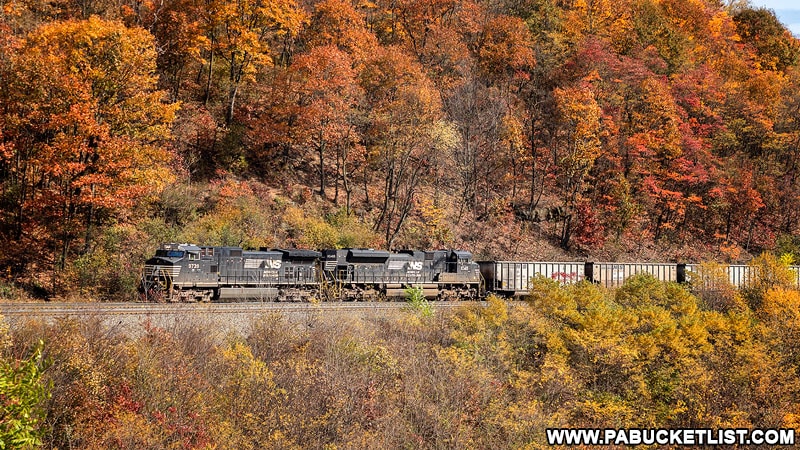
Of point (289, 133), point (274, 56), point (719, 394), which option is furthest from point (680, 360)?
point (274, 56)

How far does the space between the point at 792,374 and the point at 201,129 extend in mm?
31395

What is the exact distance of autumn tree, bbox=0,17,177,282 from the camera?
23500mm

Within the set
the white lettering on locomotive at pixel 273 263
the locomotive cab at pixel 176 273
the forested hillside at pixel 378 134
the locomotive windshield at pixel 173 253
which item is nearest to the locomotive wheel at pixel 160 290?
the locomotive cab at pixel 176 273

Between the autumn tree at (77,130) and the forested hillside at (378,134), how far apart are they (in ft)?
0.36

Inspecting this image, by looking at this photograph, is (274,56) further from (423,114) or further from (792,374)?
(792,374)

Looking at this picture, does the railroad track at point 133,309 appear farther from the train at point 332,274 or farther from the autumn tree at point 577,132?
the autumn tree at point 577,132

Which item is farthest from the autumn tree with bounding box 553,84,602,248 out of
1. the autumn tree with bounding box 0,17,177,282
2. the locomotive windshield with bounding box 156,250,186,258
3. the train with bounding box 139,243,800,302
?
the locomotive windshield with bounding box 156,250,186,258

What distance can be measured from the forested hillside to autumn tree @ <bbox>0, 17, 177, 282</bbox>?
0.36 feet

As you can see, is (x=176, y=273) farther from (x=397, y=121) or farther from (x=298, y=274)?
(x=397, y=121)

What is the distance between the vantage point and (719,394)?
15.3 m

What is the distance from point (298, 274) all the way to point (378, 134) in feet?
40.4

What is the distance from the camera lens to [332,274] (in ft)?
81.3

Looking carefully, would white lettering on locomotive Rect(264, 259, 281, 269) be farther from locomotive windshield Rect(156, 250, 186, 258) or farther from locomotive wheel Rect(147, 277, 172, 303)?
locomotive wheel Rect(147, 277, 172, 303)

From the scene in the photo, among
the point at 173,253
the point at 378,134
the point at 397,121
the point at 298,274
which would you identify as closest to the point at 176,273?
the point at 173,253
